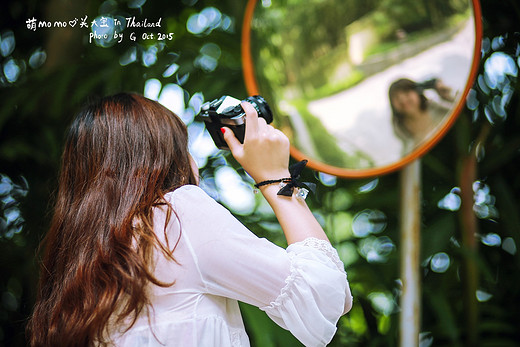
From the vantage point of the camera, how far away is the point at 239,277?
2.17 ft

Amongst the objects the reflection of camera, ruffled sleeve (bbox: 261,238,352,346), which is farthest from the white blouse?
the reflection of camera

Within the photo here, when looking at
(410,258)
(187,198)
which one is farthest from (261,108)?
(410,258)

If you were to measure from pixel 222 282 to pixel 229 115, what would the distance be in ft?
0.77

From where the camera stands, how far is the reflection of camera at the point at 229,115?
2.54 ft

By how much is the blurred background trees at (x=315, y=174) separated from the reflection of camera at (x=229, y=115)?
598 mm

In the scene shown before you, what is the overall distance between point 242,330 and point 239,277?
10cm

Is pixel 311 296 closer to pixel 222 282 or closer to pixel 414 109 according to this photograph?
pixel 222 282

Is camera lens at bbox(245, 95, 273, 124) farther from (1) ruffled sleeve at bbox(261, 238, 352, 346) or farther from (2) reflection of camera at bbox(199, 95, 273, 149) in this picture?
(1) ruffled sleeve at bbox(261, 238, 352, 346)

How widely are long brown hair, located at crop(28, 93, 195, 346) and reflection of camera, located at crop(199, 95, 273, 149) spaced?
0.04 meters

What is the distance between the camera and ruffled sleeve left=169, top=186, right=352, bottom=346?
2.17 feet

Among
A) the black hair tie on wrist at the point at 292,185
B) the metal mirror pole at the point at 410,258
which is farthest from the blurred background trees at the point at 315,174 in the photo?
the black hair tie on wrist at the point at 292,185

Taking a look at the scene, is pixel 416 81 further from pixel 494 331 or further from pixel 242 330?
pixel 494 331

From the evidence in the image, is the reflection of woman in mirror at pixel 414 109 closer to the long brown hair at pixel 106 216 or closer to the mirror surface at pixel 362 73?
the mirror surface at pixel 362 73

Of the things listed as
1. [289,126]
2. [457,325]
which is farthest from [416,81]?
[457,325]
